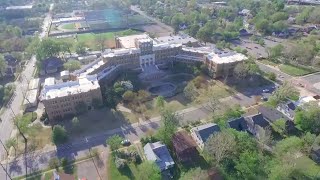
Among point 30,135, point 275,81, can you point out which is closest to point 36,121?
point 30,135

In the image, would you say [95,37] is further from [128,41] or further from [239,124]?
[239,124]

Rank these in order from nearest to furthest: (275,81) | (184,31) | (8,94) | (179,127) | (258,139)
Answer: (258,139), (179,127), (8,94), (275,81), (184,31)

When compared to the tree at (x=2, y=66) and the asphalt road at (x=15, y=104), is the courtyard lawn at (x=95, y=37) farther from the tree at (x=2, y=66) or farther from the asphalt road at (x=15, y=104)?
the tree at (x=2, y=66)

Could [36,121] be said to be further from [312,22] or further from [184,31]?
[312,22]

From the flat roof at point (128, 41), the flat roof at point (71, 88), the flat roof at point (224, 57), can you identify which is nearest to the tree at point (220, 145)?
the flat roof at point (71, 88)

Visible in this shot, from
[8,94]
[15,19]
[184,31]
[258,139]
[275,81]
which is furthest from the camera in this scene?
[15,19]

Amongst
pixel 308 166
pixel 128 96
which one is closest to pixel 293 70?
pixel 308 166

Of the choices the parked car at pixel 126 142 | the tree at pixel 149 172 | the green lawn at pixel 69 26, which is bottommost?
the parked car at pixel 126 142

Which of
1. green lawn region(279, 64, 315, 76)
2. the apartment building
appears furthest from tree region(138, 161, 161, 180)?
green lawn region(279, 64, 315, 76)
